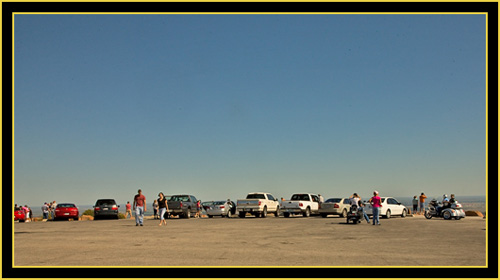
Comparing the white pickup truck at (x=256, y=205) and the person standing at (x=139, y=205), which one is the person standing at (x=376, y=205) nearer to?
the person standing at (x=139, y=205)

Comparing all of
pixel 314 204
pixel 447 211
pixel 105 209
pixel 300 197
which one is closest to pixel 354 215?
pixel 447 211

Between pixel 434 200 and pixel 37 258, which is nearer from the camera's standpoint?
pixel 37 258

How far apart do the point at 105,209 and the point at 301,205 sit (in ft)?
48.9

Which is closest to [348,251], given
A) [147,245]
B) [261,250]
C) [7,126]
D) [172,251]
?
[261,250]

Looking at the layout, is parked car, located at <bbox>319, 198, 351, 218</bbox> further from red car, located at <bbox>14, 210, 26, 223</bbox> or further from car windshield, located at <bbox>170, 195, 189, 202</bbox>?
red car, located at <bbox>14, 210, 26, 223</bbox>

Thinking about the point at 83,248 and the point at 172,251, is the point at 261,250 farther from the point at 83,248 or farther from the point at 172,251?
the point at 83,248

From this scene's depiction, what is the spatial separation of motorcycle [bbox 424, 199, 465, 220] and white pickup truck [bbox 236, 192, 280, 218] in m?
12.0

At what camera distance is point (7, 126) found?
8.02 meters

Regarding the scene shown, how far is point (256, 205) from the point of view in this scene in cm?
Result: 4050

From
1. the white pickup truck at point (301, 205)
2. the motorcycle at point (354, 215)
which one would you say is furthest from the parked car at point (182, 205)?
the motorcycle at point (354, 215)

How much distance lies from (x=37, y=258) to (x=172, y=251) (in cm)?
325

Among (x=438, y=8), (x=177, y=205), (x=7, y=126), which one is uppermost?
(x=438, y=8)

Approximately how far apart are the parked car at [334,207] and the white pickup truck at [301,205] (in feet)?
5.80

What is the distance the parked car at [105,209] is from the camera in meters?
41.9
